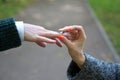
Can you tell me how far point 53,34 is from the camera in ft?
7.36

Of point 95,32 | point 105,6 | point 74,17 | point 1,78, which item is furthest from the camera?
point 105,6

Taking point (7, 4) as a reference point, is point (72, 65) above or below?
above

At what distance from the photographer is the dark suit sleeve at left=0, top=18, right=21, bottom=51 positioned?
7.05 ft

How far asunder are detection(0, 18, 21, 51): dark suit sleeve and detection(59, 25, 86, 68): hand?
279mm

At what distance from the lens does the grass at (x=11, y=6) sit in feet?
26.3

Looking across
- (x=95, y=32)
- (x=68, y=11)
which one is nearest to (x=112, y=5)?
(x=68, y=11)

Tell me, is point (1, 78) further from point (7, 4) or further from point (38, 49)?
point (7, 4)

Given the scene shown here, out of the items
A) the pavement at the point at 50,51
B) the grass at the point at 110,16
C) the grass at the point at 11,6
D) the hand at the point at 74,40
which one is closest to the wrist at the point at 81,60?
the hand at the point at 74,40

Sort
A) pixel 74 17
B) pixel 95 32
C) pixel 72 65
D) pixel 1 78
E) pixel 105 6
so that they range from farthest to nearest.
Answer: pixel 105 6, pixel 74 17, pixel 95 32, pixel 1 78, pixel 72 65

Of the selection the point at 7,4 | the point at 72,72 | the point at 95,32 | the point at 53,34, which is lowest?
the point at 7,4

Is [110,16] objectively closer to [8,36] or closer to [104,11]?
[104,11]

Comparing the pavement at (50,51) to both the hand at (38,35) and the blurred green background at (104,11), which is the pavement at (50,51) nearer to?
the blurred green background at (104,11)

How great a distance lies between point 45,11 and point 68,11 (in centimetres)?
52

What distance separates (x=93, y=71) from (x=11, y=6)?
21.2 ft
